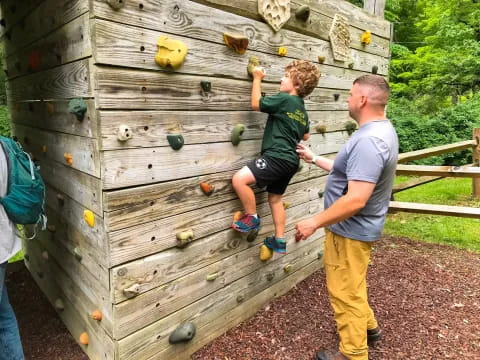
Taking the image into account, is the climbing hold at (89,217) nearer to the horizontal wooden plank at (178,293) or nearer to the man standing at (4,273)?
the man standing at (4,273)

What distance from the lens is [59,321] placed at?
3641mm

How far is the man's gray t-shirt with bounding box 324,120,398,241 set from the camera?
2.46 m

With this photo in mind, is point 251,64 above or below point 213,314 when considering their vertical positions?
above

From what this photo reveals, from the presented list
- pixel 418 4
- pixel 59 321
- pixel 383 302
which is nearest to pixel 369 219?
pixel 383 302

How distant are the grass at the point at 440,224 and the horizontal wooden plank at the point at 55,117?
5.13 meters

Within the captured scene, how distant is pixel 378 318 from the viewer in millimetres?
3715

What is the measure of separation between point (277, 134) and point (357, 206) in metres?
0.95

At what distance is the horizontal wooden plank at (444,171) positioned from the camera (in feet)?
17.8

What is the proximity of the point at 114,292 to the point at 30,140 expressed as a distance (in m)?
2.01

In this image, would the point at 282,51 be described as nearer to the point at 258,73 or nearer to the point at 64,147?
the point at 258,73

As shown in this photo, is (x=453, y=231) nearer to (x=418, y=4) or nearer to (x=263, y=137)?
(x=263, y=137)

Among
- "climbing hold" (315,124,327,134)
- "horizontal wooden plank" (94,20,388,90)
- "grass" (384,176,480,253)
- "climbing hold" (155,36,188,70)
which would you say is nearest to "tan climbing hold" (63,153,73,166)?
"horizontal wooden plank" (94,20,388,90)

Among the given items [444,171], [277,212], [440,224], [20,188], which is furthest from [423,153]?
[20,188]

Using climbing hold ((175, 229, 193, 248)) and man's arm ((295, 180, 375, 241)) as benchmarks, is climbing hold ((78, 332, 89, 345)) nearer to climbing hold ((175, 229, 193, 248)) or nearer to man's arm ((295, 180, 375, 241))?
climbing hold ((175, 229, 193, 248))
